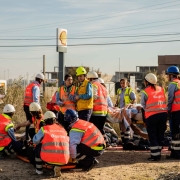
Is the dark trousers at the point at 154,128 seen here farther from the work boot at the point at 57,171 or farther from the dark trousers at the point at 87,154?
the work boot at the point at 57,171

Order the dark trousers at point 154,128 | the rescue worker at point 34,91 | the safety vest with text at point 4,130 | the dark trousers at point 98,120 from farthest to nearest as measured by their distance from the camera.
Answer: the rescue worker at point 34,91 < the dark trousers at point 98,120 < the dark trousers at point 154,128 < the safety vest with text at point 4,130

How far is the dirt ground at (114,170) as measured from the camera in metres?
7.69

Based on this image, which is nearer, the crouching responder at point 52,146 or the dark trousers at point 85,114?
the crouching responder at point 52,146

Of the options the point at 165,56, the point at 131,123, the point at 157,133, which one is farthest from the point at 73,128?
the point at 165,56

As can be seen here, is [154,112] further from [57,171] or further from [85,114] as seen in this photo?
[57,171]

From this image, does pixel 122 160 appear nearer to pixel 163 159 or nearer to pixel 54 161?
pixel 163 159

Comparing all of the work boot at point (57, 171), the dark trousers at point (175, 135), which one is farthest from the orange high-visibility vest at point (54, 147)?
the dark trousers at point (175, 135)

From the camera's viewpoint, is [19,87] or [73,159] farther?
[19,87]

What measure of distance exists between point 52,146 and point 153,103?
290 centimetres

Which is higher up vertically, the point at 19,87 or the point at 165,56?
the point at 165,56

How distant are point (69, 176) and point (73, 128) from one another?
872 millimetres

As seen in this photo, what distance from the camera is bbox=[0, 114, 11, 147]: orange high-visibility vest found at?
9.09m

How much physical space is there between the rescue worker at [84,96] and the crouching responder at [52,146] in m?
2.24

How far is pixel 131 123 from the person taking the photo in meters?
11.0
